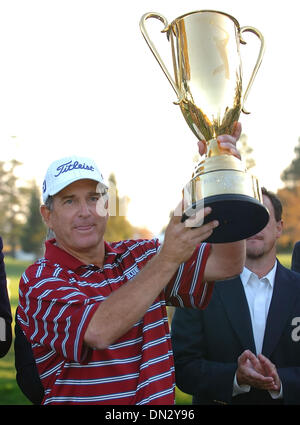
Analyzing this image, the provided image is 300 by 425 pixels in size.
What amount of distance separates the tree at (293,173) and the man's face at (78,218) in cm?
4130

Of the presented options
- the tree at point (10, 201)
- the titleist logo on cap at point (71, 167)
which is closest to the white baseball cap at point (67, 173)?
the titleist logo on cap at point (71, 167)

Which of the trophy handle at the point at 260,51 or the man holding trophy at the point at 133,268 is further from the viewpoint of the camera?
the trophy handle at the point at 260,51

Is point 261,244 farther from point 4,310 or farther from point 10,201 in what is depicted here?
point 10,201

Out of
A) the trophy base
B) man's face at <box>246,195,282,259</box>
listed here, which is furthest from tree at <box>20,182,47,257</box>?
the trophy base

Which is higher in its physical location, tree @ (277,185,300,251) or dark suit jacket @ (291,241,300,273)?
tree @ (277,185,300,251)

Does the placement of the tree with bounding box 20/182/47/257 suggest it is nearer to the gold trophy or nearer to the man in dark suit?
the man in dark suit

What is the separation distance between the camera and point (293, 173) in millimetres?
43656

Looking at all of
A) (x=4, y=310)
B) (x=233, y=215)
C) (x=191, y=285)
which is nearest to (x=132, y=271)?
(x=191, y=285)

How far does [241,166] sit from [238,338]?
3.84 feet

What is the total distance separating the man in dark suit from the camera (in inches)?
104

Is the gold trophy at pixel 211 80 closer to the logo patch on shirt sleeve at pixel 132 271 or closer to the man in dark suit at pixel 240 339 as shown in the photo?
the logo patch on shirt sleeve at pixel 132 271

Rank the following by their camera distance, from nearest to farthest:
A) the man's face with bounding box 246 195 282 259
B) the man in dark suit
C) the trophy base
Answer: the trophy base → the man in dark suit → the man's face with bounding box 246 195 282 259

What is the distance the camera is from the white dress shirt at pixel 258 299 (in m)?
2.75

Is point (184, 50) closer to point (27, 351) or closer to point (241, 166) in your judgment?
point (241, 166)
